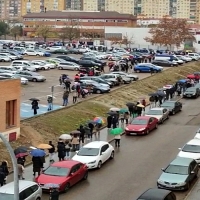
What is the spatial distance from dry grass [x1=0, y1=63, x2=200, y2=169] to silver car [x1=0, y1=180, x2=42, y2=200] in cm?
735

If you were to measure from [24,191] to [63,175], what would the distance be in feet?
11.3

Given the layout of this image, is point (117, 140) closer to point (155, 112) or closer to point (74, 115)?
point (74, 115)

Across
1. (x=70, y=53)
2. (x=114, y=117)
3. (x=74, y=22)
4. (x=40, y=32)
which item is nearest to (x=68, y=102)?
(x=114, y=117)

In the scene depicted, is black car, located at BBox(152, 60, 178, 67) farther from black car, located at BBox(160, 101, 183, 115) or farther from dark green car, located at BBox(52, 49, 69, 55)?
black car, located at BBox(160, 101, 183, 115)

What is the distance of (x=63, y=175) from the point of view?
24.1 metres

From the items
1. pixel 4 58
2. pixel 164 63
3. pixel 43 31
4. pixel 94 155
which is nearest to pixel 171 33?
pixel 164 63

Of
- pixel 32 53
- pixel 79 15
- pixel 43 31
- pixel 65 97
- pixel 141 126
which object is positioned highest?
pixel 79 15

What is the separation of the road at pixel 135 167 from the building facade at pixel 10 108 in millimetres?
4223

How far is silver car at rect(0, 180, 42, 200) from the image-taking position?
20500 millimetres

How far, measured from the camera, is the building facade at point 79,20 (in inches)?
5645

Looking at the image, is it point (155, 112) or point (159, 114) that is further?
point (155, 112)

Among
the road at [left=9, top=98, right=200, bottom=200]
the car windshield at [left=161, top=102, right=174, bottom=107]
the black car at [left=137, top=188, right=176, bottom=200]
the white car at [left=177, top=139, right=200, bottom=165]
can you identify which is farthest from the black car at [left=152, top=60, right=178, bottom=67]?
the black car at [left=137, top=188, right=176, bottom=200]

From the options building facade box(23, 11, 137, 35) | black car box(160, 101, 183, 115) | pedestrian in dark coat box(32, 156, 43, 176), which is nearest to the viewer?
pedestrian in dark coat box(32, 156, 43, 176)

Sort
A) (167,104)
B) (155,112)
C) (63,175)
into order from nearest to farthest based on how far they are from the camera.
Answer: (63,175) → (155,112) → (167,104)
